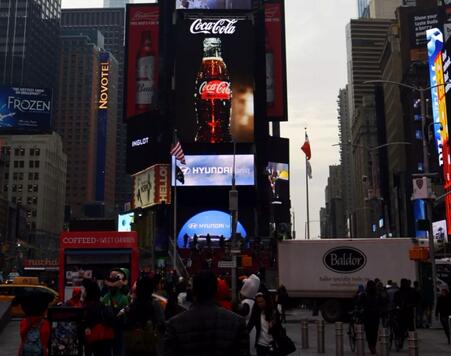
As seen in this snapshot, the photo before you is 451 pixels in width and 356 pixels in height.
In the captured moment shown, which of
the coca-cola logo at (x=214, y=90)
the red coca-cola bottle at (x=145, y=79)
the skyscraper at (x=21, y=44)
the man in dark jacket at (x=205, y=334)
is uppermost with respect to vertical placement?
the skyscraper at (x=21, y=44)

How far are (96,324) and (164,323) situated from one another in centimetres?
226

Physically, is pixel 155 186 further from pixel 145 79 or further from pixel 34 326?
pixel 34 326

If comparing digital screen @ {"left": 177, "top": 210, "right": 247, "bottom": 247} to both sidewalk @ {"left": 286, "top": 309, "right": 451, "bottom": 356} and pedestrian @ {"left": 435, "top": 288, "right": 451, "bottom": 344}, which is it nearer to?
sidewalk @ {"left": 286, "top": 309, "right": 451, "bottom": 356}

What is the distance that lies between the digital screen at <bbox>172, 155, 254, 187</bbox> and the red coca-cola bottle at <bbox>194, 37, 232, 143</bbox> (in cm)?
279

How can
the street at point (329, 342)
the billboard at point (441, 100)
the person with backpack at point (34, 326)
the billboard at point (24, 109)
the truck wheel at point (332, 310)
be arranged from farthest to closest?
the billboard at point (441, 100) → the billboard at point (24, 109) → the truck wheel at point (332, 310) → the street at point (329, 342) → the person with backpack at point (34, 326)

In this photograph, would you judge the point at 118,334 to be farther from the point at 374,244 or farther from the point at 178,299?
the point at 374,244

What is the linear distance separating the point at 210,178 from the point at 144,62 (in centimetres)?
3322

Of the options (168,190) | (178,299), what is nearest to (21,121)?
(168,190)

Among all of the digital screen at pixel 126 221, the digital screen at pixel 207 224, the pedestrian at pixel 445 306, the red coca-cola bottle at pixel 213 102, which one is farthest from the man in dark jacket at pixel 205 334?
the digital screen at pixel 126 221

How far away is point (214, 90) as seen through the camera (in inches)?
3044

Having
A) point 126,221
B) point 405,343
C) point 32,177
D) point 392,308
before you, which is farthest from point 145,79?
point 392,308

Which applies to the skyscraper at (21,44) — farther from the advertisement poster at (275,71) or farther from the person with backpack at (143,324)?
the person with backpack at (143,324)

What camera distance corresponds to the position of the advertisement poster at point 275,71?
3740 inches

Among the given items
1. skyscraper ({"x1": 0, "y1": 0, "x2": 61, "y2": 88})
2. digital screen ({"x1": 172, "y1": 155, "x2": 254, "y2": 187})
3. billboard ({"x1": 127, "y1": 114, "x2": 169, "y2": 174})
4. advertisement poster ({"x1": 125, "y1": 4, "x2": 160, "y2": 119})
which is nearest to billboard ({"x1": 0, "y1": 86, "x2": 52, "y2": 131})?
digital screen ({"x1": 172, "y1": 155, "x2": 254, "y2": 187})
